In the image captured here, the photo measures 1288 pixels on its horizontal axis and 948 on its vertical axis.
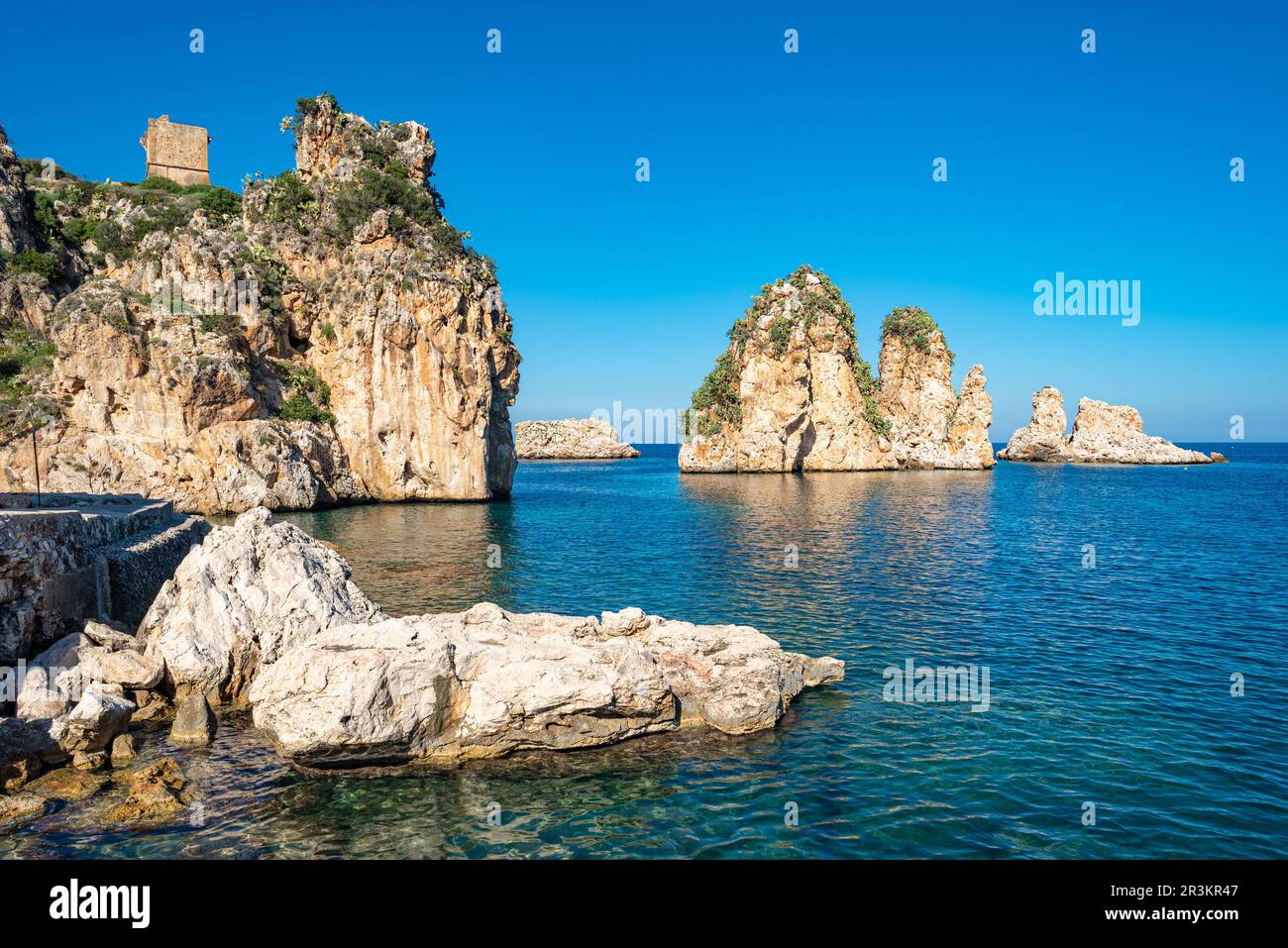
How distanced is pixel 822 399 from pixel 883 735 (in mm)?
94866

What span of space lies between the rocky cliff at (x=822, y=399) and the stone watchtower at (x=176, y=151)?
70979 millimetres

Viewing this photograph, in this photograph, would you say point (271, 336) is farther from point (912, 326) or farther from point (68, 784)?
point (912, 326)

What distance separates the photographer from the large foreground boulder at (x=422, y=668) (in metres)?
13.7

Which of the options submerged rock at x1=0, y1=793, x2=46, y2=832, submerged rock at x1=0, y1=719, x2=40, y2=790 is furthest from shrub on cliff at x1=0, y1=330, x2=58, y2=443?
submerged rock at x1=0, y1=793, x2=46, y2=832

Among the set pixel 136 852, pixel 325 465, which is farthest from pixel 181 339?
pixel 136 852

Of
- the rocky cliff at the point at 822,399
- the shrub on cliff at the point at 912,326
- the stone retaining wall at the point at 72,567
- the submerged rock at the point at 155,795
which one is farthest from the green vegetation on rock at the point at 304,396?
the shrub on cliff at the point at 912,326

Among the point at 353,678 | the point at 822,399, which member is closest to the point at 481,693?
the point at 353,678

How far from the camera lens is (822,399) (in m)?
106

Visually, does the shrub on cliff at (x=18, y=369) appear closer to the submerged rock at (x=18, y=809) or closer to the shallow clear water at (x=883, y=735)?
the shallow clear water at (x=883, y=735)

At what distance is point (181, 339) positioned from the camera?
170 ft

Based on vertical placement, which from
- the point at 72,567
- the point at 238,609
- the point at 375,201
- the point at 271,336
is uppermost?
the point at 375,201

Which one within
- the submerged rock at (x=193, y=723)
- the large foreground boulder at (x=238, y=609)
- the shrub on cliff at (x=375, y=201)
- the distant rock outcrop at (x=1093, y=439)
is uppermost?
the shrub on cliff at (x=375, y=201)

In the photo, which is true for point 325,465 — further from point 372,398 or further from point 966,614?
point 966,614
